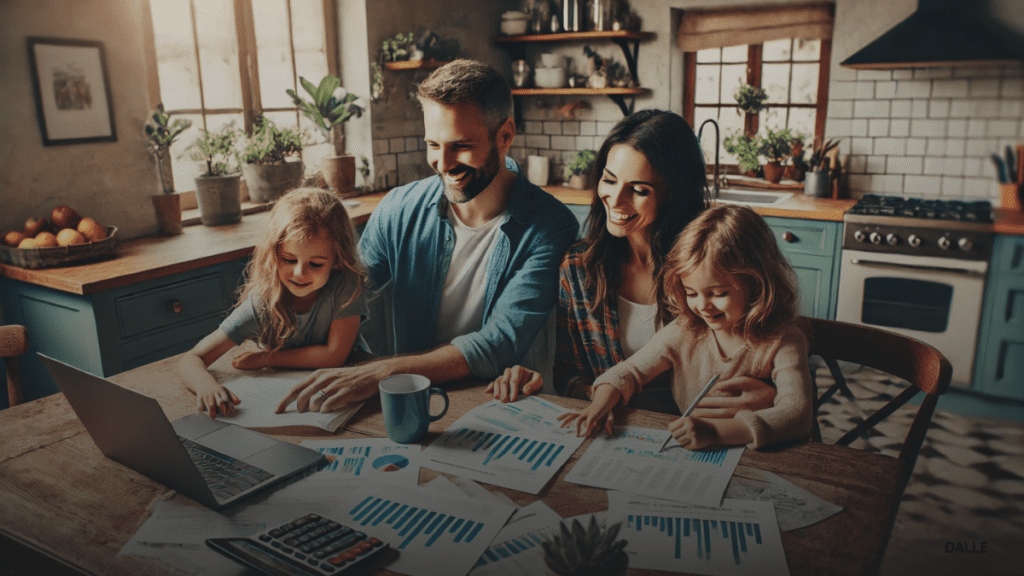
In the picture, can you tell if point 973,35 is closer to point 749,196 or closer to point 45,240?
point 45,240

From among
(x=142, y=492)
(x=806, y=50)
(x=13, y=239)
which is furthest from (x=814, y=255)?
(x=13, y=239)

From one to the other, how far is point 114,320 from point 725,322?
190 cm

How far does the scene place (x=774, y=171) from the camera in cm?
387

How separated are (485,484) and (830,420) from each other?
2328 millimetres

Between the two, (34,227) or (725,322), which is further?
(34,227)

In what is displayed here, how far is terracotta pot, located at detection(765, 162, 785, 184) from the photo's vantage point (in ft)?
12.7

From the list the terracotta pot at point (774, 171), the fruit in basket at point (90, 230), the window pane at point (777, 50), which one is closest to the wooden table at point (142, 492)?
the fruit in basket at point (90, 230)

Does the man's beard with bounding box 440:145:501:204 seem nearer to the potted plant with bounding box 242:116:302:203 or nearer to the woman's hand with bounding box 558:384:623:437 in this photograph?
the woman's hand with bounding box 558:384:623:437

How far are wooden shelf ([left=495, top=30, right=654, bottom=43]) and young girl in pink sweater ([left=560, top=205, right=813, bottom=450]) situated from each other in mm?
2756

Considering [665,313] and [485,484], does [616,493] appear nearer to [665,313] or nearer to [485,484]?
[485,484]

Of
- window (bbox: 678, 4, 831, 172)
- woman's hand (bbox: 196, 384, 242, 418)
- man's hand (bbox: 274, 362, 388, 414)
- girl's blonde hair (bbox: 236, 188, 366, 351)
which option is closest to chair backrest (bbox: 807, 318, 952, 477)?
man's hand (bbox: 274, 362, 388, 414)

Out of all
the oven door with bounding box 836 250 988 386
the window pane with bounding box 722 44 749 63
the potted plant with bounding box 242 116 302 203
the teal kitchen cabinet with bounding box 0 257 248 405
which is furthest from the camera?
the window pane with bounding box 722 44 749 63

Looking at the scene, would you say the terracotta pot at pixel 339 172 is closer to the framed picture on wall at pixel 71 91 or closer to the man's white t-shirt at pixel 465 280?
the framed picture on wall at pixel 71 91

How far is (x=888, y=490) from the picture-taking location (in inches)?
40.1
